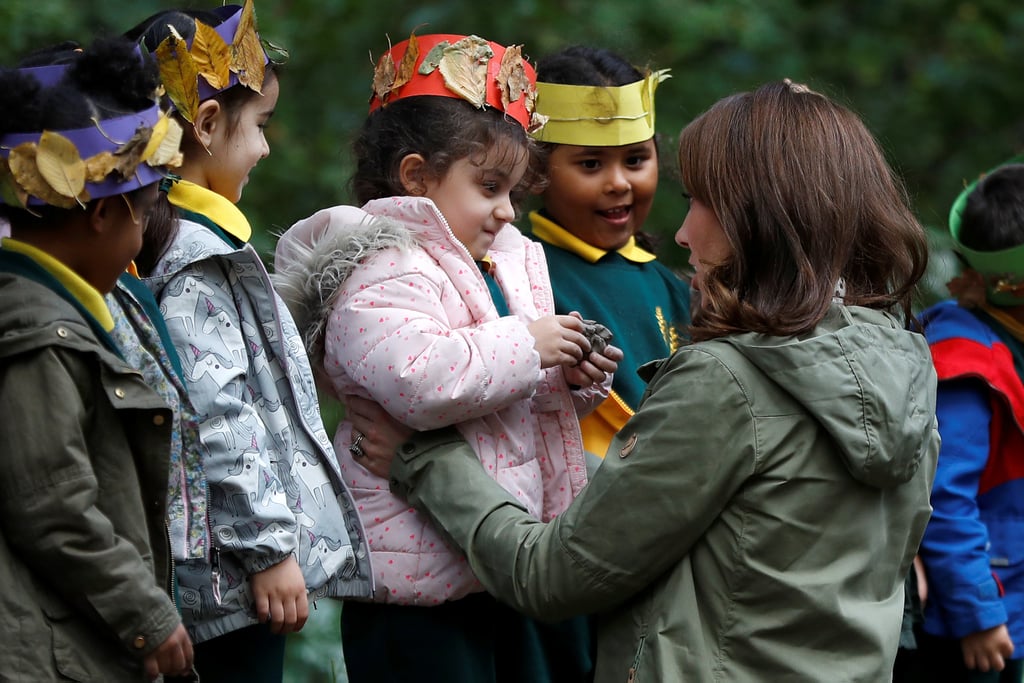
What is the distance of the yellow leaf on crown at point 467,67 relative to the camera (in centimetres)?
291

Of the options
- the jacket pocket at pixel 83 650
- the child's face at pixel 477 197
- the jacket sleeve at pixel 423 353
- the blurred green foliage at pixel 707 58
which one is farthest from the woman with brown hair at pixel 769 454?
the blurred green foliage at pixel 707 58

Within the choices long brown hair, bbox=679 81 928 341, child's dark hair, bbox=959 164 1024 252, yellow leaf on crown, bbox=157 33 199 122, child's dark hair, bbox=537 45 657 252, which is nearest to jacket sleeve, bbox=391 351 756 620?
long brown hair, bbox=679 81 928 341

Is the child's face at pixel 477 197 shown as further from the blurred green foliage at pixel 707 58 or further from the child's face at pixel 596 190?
the blurred green foliage at pixel 707 58

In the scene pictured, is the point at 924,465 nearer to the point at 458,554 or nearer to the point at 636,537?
the point at 636,537

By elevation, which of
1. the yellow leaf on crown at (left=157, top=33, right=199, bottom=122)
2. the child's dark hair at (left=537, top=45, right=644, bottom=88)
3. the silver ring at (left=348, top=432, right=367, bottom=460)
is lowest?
the silver ring at (left=348, top=432, right=367, bottom=460)

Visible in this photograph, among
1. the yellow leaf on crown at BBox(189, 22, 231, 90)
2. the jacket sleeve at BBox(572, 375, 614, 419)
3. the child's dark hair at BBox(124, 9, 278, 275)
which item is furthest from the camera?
the jacket sleeve at BBox(572, 375, 614, 419)

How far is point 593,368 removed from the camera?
9.30ft

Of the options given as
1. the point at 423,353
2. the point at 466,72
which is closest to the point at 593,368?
the point at 423,353

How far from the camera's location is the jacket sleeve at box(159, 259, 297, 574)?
2.38 metres

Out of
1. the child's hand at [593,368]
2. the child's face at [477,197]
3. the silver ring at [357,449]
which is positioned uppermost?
the child's face at [477,197]

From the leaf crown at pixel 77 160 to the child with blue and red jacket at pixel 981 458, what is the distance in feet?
7.78

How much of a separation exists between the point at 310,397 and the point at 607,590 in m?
0.76

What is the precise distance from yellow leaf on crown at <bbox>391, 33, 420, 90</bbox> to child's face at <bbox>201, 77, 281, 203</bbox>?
322 millimetres

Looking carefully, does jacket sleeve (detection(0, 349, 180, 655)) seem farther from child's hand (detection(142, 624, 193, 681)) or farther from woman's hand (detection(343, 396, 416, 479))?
woman's hand (detection(343, 396, 416, 479))
